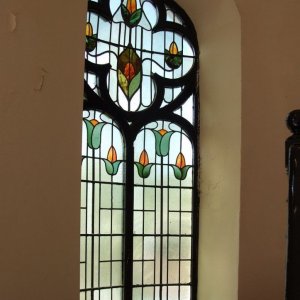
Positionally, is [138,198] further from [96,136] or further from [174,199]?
[96,136]

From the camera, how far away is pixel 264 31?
3.26 meters

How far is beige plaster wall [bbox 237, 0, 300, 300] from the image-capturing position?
3.13 metres

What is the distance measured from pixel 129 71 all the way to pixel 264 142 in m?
0.82

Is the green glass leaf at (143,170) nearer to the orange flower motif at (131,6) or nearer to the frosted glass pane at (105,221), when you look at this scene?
the frosted glass pane at (105,221)

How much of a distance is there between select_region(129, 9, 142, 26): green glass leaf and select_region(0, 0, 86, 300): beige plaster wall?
69 centimetres

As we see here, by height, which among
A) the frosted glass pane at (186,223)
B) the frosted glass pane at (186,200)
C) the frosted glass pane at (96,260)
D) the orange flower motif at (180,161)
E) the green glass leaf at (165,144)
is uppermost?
the green glass leaf at (165,144)

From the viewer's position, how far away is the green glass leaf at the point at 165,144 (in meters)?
3.33

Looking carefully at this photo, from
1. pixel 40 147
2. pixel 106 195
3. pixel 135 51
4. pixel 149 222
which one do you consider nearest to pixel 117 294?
pixel 149 222

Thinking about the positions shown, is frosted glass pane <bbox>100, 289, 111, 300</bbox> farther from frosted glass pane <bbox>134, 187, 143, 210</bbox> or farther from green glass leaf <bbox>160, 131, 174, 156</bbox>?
green glass leaf <bbox>160, 131, 174, 156</bbox>

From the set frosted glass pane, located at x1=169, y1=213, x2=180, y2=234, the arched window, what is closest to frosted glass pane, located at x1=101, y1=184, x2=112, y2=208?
the arched window

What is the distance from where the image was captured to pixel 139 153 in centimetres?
326

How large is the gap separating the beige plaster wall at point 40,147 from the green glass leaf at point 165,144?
0.83 meters

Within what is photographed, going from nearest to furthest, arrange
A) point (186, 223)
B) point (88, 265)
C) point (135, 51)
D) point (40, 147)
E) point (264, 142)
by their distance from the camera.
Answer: point (40, 147), point (88, 265), point (264, 142), point (135, 51), point (186, 223)

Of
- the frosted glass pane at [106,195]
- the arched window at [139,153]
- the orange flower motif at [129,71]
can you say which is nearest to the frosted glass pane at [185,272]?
the arched window at [139,153]
